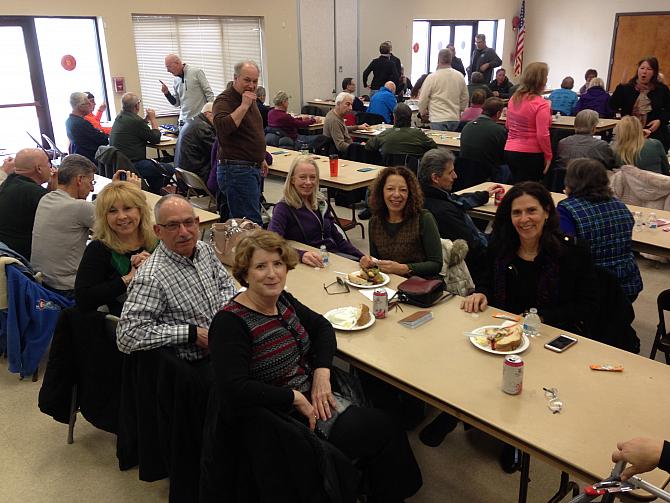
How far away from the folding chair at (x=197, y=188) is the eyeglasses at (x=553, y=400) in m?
4.02

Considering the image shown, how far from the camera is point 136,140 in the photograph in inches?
237

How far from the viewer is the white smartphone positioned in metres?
2.01

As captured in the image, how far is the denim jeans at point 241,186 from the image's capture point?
14.1 feet

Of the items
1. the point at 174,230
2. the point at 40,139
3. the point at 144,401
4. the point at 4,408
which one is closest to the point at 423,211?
the point at 174,230

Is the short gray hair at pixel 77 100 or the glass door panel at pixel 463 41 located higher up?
the glass door panel at pixel 463 41

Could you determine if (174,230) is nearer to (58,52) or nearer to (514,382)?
(514,382)

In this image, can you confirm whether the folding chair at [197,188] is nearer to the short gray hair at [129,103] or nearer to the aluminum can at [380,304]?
the short gray hair at [129,103]

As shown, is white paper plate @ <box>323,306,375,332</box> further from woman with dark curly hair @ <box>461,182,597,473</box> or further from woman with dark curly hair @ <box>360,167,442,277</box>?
woman with dark curly hair @ <box>360,167,442,277</box>

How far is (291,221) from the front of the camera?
10.8 ft

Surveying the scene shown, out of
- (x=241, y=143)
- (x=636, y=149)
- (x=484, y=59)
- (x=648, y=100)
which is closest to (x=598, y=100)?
(x=648, y=100)

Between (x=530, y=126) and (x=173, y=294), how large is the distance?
3.79m

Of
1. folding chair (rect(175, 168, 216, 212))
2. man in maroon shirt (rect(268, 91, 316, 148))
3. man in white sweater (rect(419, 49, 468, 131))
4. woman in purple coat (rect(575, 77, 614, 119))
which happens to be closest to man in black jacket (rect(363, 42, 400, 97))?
man in white sweater (rect(419, 49, 468, 131))

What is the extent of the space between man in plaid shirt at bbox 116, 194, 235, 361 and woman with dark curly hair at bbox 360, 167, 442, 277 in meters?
0.92

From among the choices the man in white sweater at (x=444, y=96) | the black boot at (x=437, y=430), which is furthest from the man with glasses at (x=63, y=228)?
the man in white sweater at (x=444, y=96)
